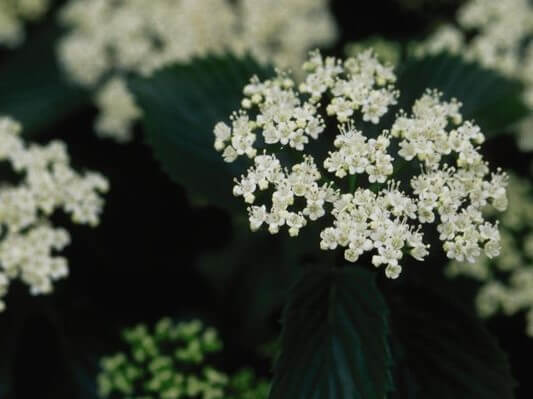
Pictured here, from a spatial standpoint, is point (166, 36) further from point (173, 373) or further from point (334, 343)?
point (334, 343)

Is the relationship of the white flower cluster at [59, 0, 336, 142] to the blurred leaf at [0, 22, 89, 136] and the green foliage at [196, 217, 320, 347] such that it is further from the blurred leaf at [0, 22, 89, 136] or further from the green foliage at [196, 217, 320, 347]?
the green foliage at [196, 217, 320, 347]

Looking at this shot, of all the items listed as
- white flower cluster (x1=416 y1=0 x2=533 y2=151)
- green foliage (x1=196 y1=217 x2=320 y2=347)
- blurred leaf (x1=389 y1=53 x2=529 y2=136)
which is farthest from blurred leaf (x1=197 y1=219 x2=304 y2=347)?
white flower cluster (x1=416 y1=0 x2=533 y2=151)

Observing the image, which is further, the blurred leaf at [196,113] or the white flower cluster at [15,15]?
the white flower cluster at [15,15]

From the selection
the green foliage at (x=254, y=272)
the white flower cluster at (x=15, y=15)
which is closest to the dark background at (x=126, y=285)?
the green foliage at (x=254, y=272)

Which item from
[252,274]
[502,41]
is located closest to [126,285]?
[252,274]

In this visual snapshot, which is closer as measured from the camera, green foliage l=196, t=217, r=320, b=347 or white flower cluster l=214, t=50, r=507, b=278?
white flower cluster l=214, t=50, r=507, b=278

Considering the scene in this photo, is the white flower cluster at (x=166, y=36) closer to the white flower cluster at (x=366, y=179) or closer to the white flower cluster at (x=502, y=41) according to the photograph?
the white flower cluster at (x=502, y=41)

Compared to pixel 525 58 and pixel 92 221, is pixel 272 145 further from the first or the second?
pixel 525 58
